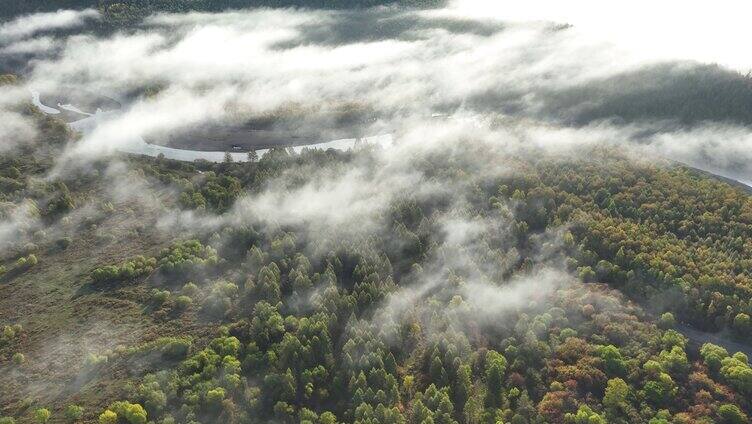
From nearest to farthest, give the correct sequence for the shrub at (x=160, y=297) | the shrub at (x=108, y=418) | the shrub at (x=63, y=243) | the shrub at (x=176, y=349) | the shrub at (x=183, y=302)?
the shrub at (x=108, y=418) < the shrub at (x=176, y=349) < the shrub at (x=183, y=302) < the shrub at (x=160, y=297) < the shrub at (x=63, y=243)

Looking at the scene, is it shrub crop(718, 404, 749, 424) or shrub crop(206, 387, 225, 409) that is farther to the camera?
shrub crop(206, 387, 225, 409)

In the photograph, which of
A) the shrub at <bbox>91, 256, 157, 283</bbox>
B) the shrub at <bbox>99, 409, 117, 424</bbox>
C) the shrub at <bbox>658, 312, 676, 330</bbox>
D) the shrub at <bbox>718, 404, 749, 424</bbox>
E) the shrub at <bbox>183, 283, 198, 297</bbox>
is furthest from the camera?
the shrub at <bbox>91, 256, 157, 283</bbox>

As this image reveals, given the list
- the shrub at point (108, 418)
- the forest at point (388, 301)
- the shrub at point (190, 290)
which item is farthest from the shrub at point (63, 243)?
the shrub at point (108, 418)

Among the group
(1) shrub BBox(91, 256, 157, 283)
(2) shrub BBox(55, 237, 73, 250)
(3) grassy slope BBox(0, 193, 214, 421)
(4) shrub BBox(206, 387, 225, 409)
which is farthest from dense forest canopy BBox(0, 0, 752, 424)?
(2) shrub BBox(55, 237, 73, 250)

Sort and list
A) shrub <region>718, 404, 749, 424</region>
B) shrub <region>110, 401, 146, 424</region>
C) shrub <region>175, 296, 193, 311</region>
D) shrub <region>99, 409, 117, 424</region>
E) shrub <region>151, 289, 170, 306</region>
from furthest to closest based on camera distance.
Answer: shrub <region>151, 289, 170, 306</region> < shrub <region>175, 296, 193, 311</region> < shrub <region>718, 404, 749, 424</region> < shrub <region>110, 401, 146, 424</region> < shrub <region>99, 409, 117, 424</region>

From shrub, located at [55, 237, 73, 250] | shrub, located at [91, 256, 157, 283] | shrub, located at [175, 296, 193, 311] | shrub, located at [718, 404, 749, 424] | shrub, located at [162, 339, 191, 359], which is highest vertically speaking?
shrub, located at [55, 237, 73, 250]

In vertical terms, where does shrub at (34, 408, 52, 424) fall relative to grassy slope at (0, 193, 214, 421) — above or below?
below

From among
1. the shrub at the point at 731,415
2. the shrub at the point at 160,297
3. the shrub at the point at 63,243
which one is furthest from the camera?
the shrub at the point at 63,243

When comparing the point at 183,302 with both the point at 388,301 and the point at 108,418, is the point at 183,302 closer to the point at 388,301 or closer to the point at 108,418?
the point at 108,418

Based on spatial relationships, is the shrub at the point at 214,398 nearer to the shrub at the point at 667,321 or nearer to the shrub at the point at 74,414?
the shrub at the point at 74,414

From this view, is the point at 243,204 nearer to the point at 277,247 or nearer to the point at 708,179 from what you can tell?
the point at 277,247

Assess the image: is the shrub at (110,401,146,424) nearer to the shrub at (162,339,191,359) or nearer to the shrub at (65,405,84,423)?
the shrub at (65,405,84,423)
